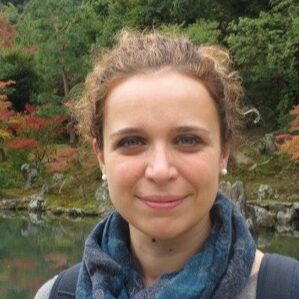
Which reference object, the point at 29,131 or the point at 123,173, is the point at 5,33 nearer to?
the point at 29,131

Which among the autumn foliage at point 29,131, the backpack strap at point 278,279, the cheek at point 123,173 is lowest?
the backpack strap at point 278,279

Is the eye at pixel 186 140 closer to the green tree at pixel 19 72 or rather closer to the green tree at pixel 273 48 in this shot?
the green tree at pixel 273 48

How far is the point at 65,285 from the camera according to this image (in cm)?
155

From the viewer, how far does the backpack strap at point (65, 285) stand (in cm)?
154

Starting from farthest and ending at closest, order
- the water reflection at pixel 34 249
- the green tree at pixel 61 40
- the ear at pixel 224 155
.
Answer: the green tree at pixel 61 40 < the water reflection at pixel 34 249 < the ear at pixel 224 155

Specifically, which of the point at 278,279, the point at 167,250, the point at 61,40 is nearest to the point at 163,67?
the point at 167,250

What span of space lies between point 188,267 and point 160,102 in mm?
341

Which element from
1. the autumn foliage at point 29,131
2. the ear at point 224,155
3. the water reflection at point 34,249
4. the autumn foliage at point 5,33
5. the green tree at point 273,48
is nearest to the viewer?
the ear at point 224,155

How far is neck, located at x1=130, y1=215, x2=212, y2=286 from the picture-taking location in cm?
152

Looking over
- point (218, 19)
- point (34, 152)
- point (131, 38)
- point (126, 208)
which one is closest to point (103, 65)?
point (131, 38)

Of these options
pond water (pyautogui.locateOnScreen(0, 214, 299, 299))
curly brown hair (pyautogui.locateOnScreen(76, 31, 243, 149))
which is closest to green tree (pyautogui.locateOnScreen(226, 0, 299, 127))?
pond water (pyautogui.locateOnScreen(0, 214, 299, 299))

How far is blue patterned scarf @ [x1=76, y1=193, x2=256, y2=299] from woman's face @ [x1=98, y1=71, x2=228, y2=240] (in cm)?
7

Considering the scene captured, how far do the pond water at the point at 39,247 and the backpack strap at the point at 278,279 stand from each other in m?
8.20

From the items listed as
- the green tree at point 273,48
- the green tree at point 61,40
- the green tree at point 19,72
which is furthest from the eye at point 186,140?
the green tree at point 19,72
